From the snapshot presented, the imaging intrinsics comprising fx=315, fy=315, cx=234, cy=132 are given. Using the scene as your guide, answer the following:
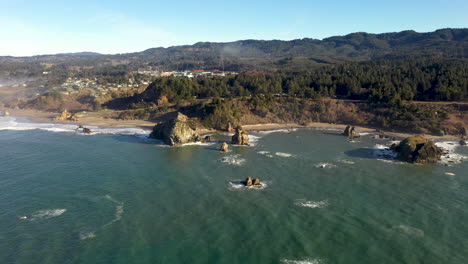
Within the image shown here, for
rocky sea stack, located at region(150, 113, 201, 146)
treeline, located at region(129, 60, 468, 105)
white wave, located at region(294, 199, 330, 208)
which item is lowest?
white wave, located at region(294, 199, 330, 208)

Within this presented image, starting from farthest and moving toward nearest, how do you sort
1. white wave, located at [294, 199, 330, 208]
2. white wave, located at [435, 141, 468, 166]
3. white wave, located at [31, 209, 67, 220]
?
white wave, located at [435, 141, 468, 166] < white wave, located at [294, 199, 330, 208] < white wave, located at [31, 209, 67, 220]

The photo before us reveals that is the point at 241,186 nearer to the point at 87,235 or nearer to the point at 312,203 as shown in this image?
the point at 312,203

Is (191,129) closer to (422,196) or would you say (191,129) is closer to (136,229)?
(136,229)

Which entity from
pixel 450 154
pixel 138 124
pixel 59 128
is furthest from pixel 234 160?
pixel 59 128

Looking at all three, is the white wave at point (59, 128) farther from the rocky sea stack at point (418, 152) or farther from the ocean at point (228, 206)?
the rocky sea stack at point (418, 152)

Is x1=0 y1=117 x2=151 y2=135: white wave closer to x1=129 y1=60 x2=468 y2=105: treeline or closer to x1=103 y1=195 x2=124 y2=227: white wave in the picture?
x1=129 y1=60 x2=468 y2=105: treeline

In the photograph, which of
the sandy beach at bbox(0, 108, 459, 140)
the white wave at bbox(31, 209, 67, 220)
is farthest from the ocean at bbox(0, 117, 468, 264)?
the sandy beach at bbox(0, 108, 459, 140)

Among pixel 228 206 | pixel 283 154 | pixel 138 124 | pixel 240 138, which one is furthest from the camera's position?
pixel 138 124

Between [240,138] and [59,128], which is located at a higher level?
[240,138]
